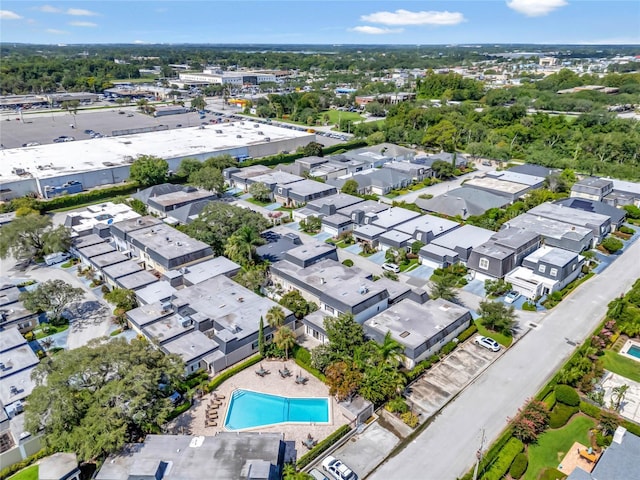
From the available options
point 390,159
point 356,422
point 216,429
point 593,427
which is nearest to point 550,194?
point 390,159

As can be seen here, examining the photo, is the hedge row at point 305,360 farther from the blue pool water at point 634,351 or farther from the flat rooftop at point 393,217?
the blue pool water at point 634,351

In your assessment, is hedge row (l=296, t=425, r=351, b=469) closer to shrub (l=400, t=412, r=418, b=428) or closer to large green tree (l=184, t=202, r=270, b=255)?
shrub (l=400, t=412, r=418, b=428)

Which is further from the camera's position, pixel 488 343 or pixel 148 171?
pixel 148 171

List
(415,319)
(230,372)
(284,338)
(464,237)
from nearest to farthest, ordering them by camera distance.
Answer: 1. (230,372)
2. (284,338)
3. (415,319)
4. (464,237)

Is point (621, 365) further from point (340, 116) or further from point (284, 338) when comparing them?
point (340, 116)

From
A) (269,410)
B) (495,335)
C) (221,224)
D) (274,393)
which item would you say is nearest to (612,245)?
(495,335)

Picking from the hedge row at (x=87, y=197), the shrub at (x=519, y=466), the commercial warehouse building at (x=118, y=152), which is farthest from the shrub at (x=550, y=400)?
the commercial warehouse building at (x=118, y=152)

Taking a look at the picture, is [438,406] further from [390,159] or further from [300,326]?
[390,159]
